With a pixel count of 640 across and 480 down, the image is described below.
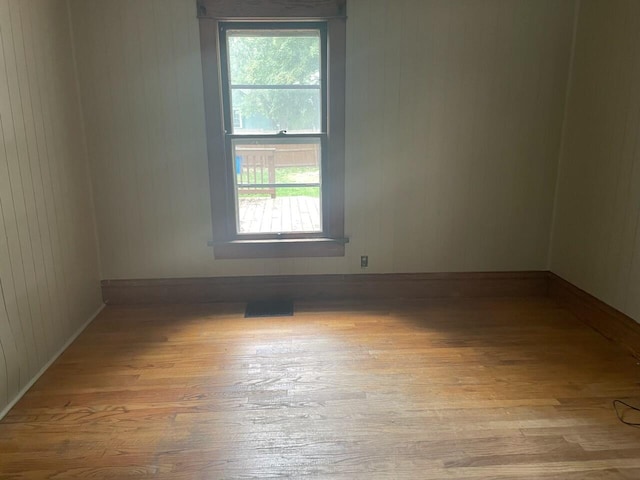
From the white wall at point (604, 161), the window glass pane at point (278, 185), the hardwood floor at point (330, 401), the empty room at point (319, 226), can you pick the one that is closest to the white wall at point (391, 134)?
the empty room at point (319, 226)

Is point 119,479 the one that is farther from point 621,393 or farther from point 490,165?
point 490,165

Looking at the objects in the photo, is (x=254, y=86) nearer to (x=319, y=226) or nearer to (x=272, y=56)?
(x=272, y=56)

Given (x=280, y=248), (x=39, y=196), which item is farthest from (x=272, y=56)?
(x=39, y=196)

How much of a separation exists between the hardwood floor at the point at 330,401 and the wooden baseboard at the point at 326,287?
0.28 meters

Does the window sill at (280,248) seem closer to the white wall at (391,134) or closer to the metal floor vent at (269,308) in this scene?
the white wall at (391,134)

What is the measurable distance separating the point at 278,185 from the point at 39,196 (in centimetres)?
154

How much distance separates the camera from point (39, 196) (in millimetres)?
2541

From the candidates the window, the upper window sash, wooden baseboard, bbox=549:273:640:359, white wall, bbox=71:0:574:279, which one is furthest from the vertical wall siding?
wooden baseboard, bbox=549:273:640:359

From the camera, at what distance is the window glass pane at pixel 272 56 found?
3.13 m

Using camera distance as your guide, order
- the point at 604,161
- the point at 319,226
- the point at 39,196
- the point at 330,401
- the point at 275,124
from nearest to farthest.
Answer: the point at 330,401
the point at 39,196
the point at 604,161
the point at 275,124
the point at 319,226

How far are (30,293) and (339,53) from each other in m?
2.43

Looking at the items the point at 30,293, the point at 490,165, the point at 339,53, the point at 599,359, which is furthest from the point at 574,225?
the point at 30,293

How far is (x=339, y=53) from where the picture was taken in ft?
10.2

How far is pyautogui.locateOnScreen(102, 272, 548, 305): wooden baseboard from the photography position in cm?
343
